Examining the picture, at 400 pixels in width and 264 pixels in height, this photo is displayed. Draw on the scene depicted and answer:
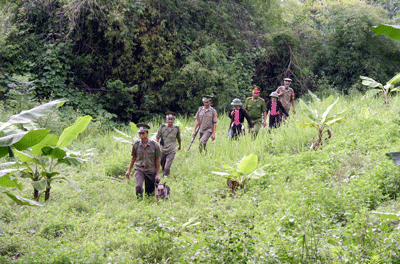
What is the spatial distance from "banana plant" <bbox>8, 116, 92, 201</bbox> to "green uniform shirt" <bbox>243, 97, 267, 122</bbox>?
5.72 metres

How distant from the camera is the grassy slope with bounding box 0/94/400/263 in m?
4.61

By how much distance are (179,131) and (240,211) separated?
3.50 metres

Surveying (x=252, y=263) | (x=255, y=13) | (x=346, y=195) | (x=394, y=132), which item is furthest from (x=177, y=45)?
(x=252, y=263)

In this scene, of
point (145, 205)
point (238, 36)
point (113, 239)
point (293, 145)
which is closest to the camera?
point (113, 239)

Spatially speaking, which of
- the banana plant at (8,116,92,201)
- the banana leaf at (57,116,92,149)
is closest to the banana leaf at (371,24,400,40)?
the banana plant at (8,116,92,201)

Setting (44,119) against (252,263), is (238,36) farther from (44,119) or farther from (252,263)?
(252,263)

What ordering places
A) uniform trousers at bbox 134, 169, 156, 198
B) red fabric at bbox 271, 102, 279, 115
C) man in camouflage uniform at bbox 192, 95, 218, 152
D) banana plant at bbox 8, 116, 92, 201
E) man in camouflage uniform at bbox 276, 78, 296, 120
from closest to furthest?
banana plant at bbox 8, 116, 92, 201, uniform trousers at bbox 134, 169, 156, 198, man in camouflage uniform at bbox 192, 95, 218, 152, red fabric at bbox 271, 102, 279, 115, man in camouflage uniform at bbox 276, 78, 296, 120

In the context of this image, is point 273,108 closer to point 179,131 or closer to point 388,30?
point 179,131

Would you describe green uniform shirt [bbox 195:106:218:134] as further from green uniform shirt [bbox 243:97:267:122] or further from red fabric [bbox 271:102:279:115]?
red fabric [bbox 271:102:279:115]

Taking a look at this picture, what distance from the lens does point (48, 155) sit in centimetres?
679

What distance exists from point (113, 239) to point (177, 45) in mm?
12140

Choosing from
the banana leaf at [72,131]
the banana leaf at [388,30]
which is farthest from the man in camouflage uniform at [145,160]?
the banana leaf at [388,30]

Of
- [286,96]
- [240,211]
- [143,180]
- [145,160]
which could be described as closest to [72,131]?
[145,160]

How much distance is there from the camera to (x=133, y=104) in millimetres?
15555
